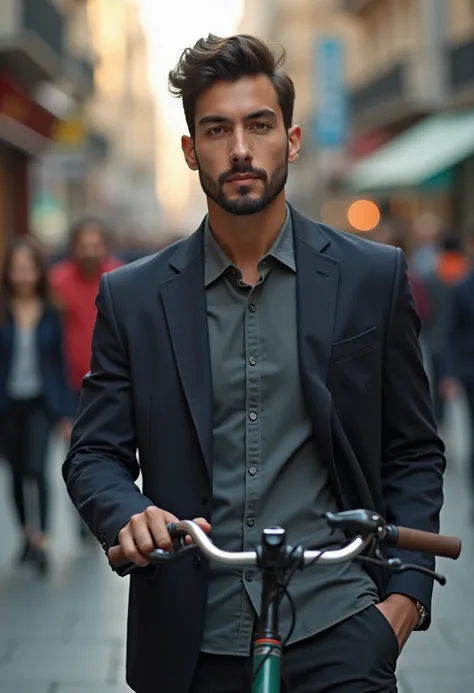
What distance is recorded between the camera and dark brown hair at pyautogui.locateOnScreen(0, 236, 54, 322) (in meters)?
9.48

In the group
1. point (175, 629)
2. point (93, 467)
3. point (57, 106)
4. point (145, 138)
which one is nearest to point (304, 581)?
point (175, 629)

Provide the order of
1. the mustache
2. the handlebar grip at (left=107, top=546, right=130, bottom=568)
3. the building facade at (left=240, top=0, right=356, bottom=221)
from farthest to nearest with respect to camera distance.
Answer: the building facade at (left=240, top=0, right=356, bottom=221)
the mustache
the handlebar grip at (left=107, top=546, right=130, bottom=568)

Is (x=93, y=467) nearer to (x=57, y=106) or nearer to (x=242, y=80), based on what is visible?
(x=242, y=80)

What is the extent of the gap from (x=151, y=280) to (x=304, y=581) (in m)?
0.74

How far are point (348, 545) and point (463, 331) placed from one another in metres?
8.02

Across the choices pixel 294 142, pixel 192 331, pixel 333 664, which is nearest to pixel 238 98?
pixel 294 142

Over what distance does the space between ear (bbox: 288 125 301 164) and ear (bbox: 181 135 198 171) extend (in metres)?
0.21

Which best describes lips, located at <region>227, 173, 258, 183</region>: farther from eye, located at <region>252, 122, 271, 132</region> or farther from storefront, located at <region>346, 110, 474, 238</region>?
storefront, located at <region>346, 110, 474, 238</region>

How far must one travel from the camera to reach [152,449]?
3178 mm

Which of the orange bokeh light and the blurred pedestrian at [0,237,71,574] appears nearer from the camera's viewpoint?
the blurred pedestrian at [0,237,71,574]

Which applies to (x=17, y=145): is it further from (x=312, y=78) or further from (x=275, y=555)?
(x=312, y=78)

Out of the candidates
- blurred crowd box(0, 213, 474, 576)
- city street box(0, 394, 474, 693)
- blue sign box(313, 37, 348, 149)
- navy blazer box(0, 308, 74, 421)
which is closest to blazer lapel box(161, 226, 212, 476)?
city street box(0, 394, 474, 693)

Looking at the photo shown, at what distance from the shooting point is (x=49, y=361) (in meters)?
9.30

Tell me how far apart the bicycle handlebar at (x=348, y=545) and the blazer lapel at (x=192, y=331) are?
383 mm
